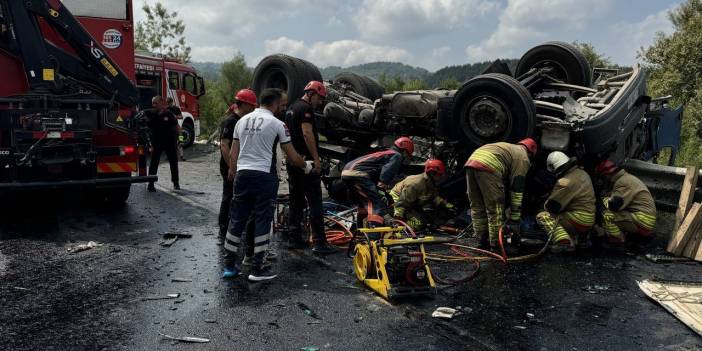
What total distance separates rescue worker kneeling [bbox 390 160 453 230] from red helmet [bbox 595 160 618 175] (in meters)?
1.74

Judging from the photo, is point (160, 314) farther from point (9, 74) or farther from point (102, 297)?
point (9, 74)

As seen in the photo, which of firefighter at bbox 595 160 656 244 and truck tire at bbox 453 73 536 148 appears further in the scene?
truck tire at bbox 453 73 536 148

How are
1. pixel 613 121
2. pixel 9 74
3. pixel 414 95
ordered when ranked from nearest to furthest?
pixel 613 121 < pixel 9 74 < pixel 414 95

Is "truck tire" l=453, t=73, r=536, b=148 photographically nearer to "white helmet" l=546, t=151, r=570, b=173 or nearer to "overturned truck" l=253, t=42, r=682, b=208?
"overturned truck" l=253, t=42, r=682, b=208

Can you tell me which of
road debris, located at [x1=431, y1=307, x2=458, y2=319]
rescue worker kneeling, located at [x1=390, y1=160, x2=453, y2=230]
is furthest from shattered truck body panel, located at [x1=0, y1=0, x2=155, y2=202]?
road debris, located at [x1=431, y1=307, x2=458, y2=319]

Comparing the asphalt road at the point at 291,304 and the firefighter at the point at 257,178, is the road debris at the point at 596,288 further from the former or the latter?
the firefighter at the point at 257,178

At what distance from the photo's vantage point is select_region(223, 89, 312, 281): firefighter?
474 centimetres

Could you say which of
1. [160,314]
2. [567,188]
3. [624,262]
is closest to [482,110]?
[567,188]

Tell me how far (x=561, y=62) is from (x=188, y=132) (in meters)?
11.8

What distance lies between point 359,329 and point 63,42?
5.59 m

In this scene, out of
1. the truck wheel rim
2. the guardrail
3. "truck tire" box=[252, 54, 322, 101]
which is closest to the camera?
the truck wheel rim

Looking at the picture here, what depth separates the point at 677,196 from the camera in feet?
22.3

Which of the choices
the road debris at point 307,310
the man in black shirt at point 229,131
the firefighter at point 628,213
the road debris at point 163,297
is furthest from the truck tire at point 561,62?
the road debris at point 163,297

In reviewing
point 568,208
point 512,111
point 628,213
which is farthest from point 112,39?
point 628,213
